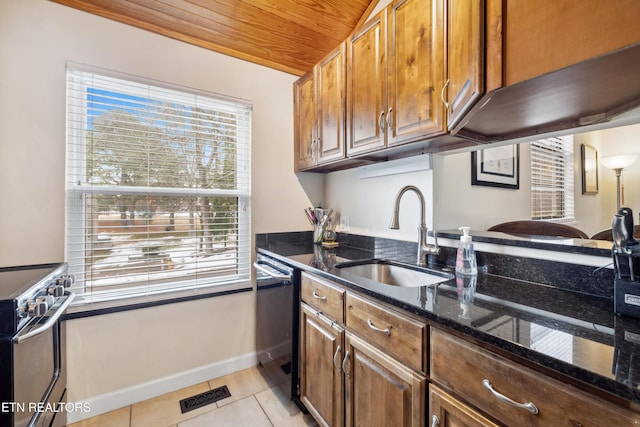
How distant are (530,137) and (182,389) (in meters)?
2.56

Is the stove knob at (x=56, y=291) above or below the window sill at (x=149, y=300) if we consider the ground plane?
above

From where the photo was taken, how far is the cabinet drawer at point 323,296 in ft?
Result: 4.26

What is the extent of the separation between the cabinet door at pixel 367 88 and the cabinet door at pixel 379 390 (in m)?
1.02

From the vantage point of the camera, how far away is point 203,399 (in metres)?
1.82

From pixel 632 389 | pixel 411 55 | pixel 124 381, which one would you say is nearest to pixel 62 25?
pixel 411 55

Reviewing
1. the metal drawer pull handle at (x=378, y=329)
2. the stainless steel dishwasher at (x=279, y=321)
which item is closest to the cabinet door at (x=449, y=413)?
the metal drawer pull handle at (x=378, y=329)

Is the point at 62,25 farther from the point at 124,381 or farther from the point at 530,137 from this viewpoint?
the point at 530,137

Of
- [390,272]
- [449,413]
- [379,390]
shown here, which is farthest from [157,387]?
[449,413]

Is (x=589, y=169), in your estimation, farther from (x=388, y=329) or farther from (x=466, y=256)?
(x=388, y=329)

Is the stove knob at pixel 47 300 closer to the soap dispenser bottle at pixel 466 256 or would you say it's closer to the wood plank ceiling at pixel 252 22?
the wood plank ceiling at pixel 252 22

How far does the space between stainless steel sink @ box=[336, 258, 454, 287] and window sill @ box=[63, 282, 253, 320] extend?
0.97 m

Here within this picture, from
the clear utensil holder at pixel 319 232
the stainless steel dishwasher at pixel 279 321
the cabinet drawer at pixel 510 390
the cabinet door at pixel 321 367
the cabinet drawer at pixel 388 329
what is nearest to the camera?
the cabinet drawer at pixel 510 390

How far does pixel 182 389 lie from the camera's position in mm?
1924

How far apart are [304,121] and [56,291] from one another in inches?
70.6
